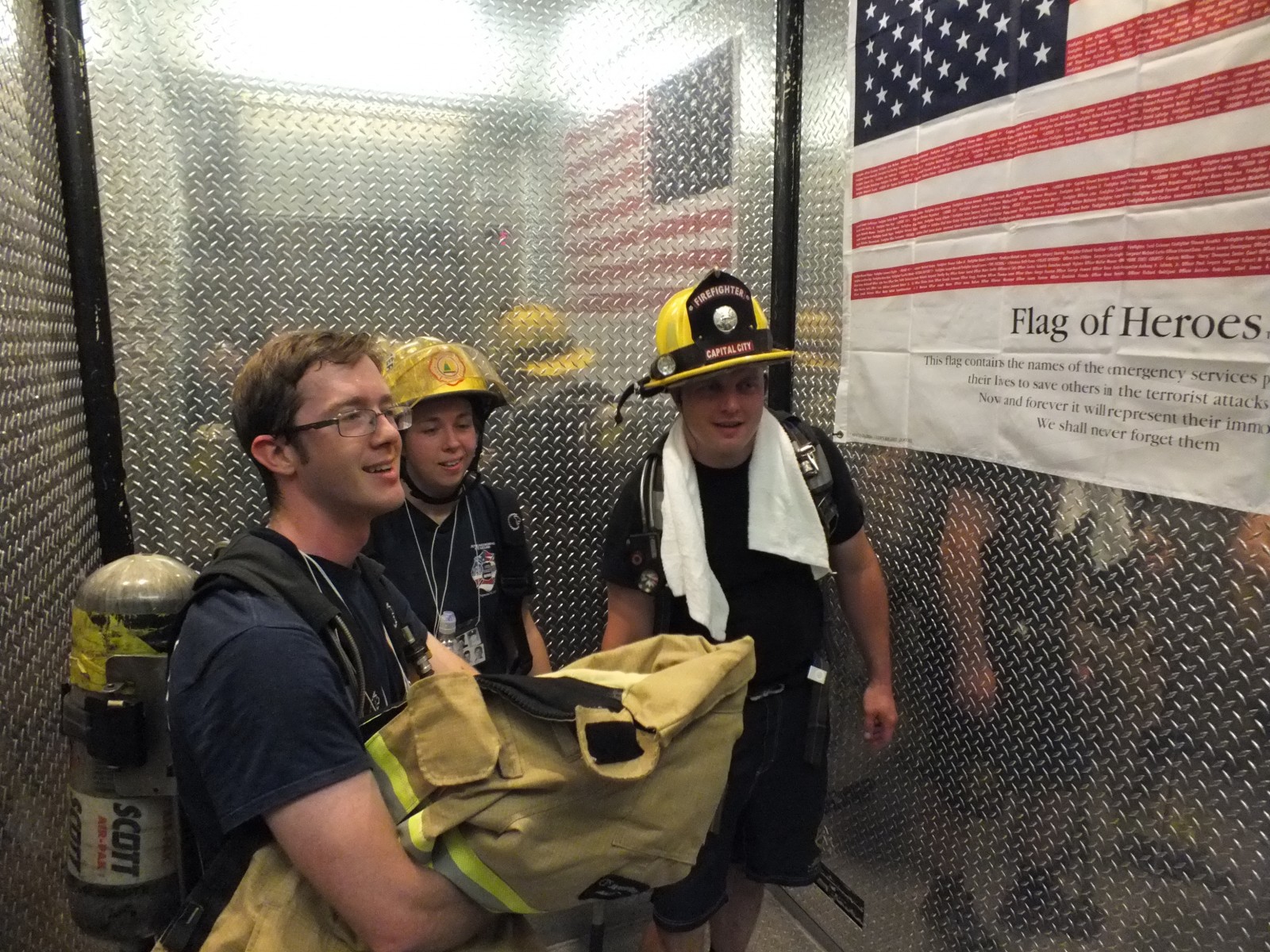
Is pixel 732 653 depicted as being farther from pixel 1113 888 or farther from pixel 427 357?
pixel 427 357

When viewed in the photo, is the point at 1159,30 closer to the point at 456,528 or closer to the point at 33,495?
the point at 456,528

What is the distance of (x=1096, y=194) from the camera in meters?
1.80

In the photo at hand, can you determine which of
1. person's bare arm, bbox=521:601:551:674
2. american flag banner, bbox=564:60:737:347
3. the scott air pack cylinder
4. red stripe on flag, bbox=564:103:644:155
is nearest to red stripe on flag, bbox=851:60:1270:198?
american flag banner, bbox=564:60:737:347

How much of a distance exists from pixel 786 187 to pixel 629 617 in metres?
1.75

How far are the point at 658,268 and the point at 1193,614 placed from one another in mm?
2023

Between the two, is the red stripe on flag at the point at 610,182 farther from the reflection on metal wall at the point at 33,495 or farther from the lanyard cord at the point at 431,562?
the reflection on metal wall at the point at 33,495

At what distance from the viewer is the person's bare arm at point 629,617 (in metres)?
2.40

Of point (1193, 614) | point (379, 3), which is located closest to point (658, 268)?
point (379, 3)

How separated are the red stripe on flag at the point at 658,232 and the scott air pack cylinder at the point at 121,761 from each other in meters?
1.79

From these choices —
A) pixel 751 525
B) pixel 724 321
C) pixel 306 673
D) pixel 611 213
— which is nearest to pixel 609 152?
pixel 611 213

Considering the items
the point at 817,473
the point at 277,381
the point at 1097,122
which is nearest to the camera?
the point at 277,381

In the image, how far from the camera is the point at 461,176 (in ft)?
8.93

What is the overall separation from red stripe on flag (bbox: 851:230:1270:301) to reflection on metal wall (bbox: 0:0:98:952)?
2350mm

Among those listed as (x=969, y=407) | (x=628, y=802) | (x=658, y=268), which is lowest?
(x=628, y=802)
